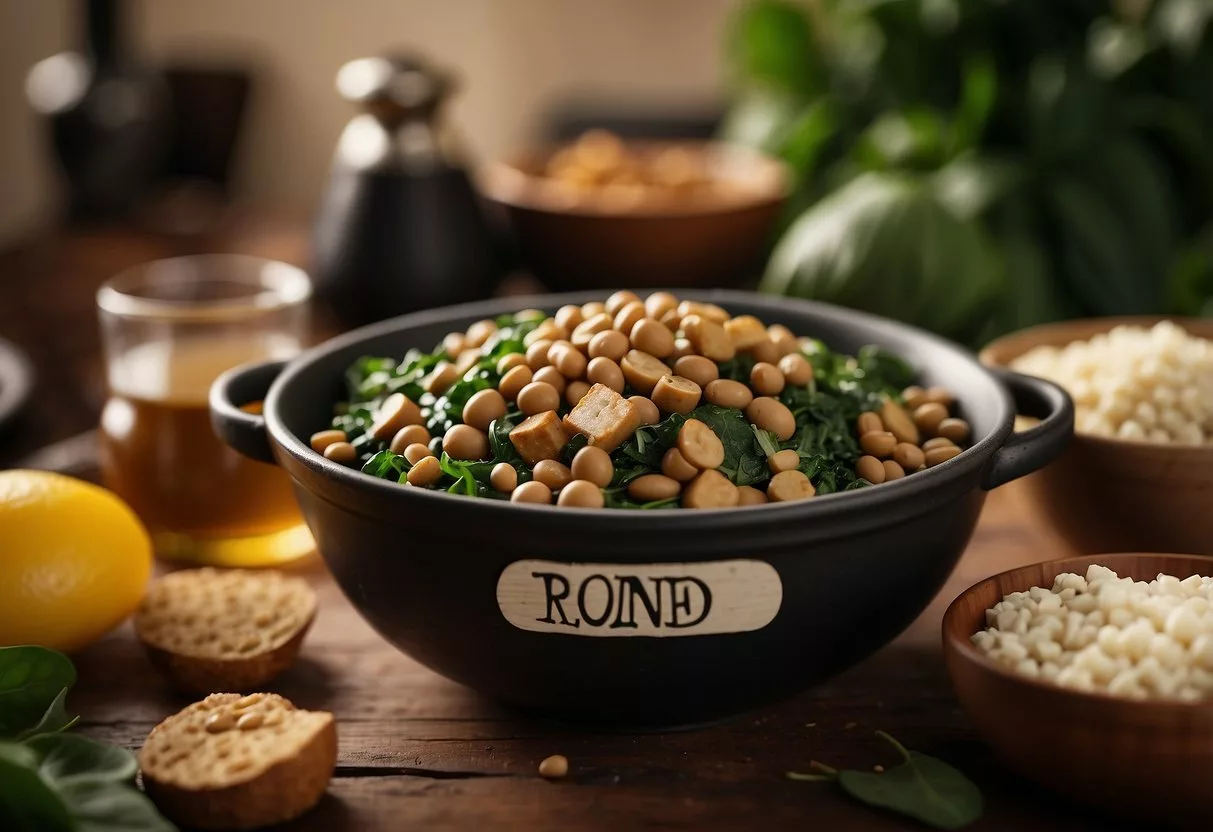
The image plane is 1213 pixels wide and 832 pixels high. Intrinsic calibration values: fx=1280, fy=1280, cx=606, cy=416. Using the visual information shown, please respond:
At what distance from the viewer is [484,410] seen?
1.19 meters

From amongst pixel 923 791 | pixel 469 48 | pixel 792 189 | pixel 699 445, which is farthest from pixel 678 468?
pixel 469 48

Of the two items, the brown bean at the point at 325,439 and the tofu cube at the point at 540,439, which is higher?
the tofu cube at the point at 540,439

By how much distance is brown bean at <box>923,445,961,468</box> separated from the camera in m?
1.21

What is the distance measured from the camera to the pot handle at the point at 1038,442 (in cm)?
115

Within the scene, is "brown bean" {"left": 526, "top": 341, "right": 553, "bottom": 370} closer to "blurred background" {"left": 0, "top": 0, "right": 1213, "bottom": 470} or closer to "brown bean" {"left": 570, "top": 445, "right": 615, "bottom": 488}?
"brown bean" {"left": 570, "top": 445, "right": 615, "bottom": 488}

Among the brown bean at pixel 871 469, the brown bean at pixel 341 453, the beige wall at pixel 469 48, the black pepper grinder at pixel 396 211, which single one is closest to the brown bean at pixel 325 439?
the brown bean at pixel 341 453

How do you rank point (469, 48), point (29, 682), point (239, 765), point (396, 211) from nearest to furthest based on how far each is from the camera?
point (239, 765) < point (29, 682) < point (396, 211) < point (469, 48)

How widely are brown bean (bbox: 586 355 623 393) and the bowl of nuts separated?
45.5 inches

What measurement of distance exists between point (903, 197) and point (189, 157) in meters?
4.16

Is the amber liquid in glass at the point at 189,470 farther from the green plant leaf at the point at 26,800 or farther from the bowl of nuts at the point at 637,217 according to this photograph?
the bowl of nuts at the point at 637,217

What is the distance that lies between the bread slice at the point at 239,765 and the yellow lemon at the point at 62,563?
247 mm

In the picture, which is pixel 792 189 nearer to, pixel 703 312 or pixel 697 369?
pixel 703 312

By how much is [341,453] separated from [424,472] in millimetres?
128

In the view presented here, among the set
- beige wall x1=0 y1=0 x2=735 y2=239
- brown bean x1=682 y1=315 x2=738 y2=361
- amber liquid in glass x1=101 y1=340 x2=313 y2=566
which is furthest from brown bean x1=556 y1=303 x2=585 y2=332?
beige wall x1=0 y1=0 x2=735 y2=239
